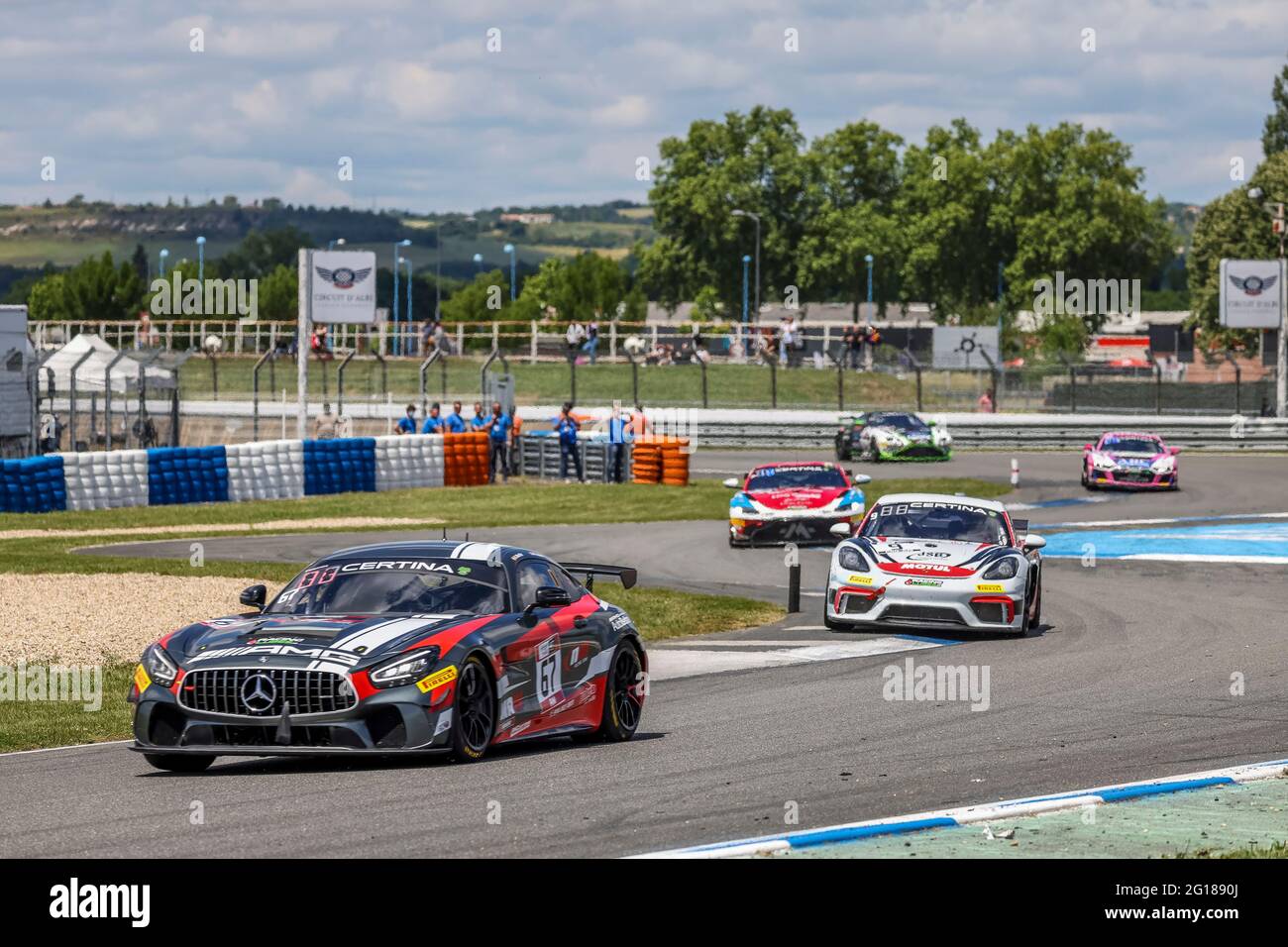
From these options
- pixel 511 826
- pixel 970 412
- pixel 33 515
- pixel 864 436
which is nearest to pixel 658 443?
pixel 864 436

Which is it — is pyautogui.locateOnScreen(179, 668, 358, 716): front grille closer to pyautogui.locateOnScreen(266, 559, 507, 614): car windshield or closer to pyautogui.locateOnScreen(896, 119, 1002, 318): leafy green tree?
pyautogui.locateOnScreen(266, 559, 507, 614): car windshield

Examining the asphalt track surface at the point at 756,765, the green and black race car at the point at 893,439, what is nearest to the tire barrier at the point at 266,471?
the green and black race car at the point at 893,439

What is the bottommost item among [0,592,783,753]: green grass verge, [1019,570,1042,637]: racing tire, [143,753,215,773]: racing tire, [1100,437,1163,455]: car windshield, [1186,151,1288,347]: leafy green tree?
[0,592,783,753]: green grass verge

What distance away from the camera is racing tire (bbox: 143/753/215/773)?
10.5 meters

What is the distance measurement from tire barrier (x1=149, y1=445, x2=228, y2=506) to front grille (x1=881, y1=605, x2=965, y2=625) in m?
19.7

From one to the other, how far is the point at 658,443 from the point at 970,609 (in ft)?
75.5

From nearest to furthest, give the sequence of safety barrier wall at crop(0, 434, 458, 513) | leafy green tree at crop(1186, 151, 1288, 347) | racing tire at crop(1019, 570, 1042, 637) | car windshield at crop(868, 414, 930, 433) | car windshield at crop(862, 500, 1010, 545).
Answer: racing tire at crop(1019, 570, 1042, 637) < car windshield at crop(862, 500, 1010, 545) < safety barrier wall at crop(0, 434, 458, 513) < car windshield at crop(868, 414, 930, 433) < leafy green tree at crop(1186, 151, 1288, 347)

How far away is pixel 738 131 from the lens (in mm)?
116938

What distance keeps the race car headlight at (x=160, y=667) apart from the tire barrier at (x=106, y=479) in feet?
76.5

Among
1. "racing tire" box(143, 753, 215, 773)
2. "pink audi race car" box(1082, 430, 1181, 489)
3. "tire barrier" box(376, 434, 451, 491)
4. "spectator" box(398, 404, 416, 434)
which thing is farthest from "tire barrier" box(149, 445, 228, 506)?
"racing tire" box(143, 753, 215, 773)

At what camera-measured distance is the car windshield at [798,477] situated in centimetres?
2777

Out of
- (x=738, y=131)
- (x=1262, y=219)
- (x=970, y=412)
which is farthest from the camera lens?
(x=738, y=131)
